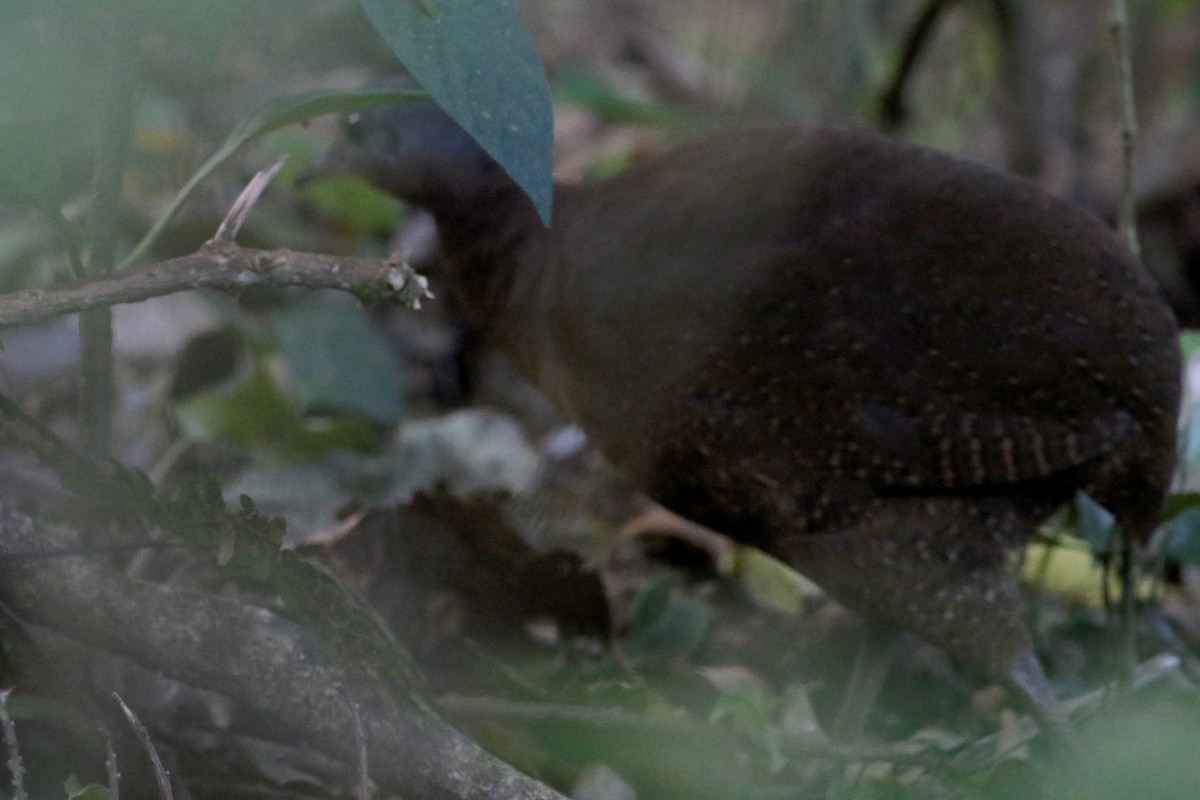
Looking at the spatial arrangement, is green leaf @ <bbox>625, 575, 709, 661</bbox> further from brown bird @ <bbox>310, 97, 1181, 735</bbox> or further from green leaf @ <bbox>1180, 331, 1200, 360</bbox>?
green leaf @ <bbox>1180, 331, 1200, 360</bbox>

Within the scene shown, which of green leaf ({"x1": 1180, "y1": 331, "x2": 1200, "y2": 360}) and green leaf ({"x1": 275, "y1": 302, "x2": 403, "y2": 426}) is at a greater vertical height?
green leaf ({"x1": 1180, "y1": 331, "x2": 1200, "y2": 360})

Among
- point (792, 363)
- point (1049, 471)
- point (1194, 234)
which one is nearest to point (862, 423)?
point (792, 363)

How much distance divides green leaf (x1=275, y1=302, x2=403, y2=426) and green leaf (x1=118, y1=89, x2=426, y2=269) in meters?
2.08

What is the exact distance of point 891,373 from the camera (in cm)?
241

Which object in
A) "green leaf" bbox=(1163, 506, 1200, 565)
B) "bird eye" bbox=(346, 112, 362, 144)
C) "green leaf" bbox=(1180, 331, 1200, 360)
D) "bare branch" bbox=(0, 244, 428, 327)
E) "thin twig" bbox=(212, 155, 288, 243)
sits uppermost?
"thin twig" bbox=(212, 155, 288, 243)

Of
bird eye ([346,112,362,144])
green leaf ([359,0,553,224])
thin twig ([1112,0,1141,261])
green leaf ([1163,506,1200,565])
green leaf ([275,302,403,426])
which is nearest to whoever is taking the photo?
green leaf ([359,0,553,224])

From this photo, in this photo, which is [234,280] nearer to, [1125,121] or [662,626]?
[662,626]

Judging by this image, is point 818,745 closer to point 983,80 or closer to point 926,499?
point 926,499

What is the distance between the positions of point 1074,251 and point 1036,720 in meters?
0.83

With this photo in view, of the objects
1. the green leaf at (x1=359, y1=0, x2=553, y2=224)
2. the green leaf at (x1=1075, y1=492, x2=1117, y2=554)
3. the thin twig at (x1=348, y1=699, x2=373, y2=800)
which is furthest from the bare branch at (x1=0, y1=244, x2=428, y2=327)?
the green leaf at (x1=1075, y1=492, x2=1117, y2=554)

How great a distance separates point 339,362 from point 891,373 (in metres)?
1.96

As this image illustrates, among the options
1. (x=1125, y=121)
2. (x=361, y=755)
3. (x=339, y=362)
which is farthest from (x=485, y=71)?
(x=339, y=362)

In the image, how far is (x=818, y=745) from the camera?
206cm

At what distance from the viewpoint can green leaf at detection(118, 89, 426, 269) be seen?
1682 millimetres
